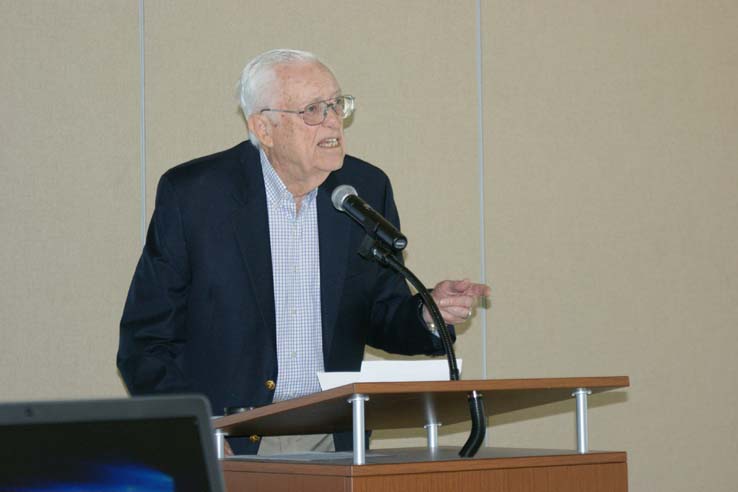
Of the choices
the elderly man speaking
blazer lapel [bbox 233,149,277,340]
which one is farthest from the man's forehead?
A: blazer lapel [bbox 233,149,277,340]

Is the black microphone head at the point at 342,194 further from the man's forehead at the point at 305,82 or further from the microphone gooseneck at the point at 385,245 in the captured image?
the man's forehead at the point at 305,82

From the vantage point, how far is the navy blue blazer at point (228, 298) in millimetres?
2623

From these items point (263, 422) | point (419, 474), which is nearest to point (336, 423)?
point (263, 422)

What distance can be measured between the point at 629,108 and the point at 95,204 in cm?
223

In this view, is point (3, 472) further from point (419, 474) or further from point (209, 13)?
point (209, 13)

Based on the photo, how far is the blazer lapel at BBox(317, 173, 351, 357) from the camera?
8.93 feet

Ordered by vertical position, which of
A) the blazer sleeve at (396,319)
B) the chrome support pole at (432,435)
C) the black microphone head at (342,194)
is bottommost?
the chrome support pole at (432,435)

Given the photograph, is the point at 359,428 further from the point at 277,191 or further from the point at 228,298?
the point at 277,191

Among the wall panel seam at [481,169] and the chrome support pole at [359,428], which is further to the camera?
the wall panel seam at [481,169]

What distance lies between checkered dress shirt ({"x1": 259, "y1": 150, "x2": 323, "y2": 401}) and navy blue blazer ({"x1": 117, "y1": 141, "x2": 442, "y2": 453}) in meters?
0.03

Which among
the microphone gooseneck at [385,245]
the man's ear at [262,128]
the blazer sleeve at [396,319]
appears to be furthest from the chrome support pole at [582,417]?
the man's ear at [262,128]

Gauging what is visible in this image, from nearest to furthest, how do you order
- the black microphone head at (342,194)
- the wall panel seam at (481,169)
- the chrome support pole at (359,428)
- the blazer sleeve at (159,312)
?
the chrome support pole at (359,428)
the black microphone head at (342,194)
the blazer sleeve at (159,312)
the wall panel seam at (481,169)

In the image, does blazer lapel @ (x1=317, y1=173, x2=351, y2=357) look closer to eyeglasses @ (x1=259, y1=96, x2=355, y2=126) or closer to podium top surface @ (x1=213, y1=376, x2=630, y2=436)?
eyeglasses @ (x1=259, y1=96, x2=355, y2=126)

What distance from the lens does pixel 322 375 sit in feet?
6.17
